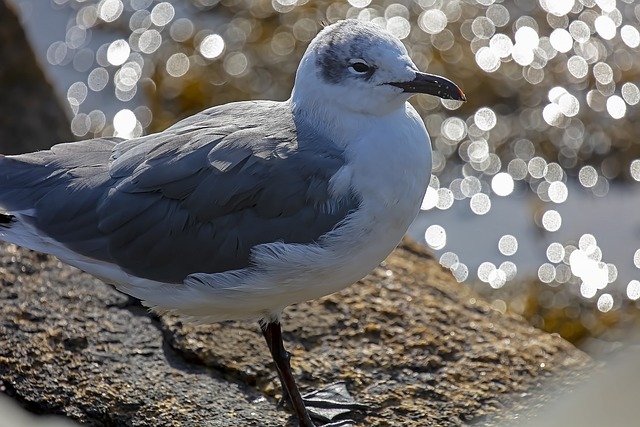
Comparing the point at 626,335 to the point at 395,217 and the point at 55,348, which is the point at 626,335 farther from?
the point at 55,348

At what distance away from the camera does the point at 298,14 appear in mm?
8953

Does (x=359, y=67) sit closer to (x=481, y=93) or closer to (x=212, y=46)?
(x=481, y=93)

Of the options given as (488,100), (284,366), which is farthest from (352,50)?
(488,100)

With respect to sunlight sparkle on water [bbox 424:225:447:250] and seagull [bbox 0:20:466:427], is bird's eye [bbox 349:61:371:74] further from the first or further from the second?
sunlight sparkle on water [bbox 424:225:447:250]

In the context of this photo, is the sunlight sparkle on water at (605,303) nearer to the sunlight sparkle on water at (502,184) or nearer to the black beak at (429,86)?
the sunlight sparkle on water at (502,184)

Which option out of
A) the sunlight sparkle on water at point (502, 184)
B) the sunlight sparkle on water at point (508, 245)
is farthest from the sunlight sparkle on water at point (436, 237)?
the sunlight sparkle on water at point (502, 184)

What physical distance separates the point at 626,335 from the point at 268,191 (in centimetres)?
334

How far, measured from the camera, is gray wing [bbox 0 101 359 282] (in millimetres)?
4184

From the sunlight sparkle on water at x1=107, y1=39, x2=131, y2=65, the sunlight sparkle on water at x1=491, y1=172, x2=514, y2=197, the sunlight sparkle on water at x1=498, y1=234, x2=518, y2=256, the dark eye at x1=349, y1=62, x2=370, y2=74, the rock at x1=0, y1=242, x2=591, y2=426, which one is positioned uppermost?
the dark eye at x1=349, y1=62, x2=370, y2=74

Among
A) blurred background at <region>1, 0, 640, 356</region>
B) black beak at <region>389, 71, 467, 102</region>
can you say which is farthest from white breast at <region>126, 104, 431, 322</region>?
blurred background at <region>1, 0, 640, 356</region>

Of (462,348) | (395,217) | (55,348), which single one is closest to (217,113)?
(395,217)

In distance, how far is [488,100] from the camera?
8.21 metres

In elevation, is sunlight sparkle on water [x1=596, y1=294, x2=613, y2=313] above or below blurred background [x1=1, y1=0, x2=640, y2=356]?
below

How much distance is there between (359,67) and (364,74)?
1.3 inches
